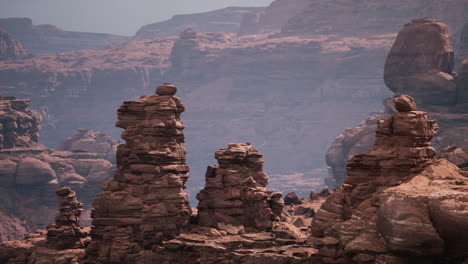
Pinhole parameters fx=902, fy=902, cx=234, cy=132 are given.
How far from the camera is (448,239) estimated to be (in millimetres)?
47250

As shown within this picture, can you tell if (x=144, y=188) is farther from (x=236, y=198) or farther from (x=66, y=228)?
(x=66, y=228)

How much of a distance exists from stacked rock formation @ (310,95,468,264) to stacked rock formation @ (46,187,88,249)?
44.3 meters

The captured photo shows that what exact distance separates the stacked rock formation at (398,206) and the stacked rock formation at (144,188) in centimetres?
2943

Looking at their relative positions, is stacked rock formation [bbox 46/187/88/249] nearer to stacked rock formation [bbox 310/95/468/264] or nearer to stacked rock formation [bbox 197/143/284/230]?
stacked rock formation [bbox 197/143/284/230]

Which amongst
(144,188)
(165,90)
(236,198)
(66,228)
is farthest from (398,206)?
(66,228)

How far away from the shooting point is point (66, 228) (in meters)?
100

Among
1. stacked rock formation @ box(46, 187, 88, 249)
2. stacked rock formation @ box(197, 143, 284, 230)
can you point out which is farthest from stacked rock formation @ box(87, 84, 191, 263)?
stacked rock formation @ box(46, 187, 88, 249)

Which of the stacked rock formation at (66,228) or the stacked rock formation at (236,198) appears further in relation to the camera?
the stacked rock formation at (66,228)

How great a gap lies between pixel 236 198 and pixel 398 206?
1731 inches

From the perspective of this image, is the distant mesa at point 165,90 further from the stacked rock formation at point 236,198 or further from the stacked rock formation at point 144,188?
the stacked rock formation at point 236,198

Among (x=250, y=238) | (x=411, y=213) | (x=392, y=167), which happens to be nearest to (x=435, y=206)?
(x=411, y=213)

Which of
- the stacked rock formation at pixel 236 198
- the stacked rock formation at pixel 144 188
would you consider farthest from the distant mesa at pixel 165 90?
the stacked rock formation at pixel 236 198

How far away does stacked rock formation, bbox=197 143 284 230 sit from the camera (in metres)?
90.3

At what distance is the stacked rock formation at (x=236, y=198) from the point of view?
296 feet
